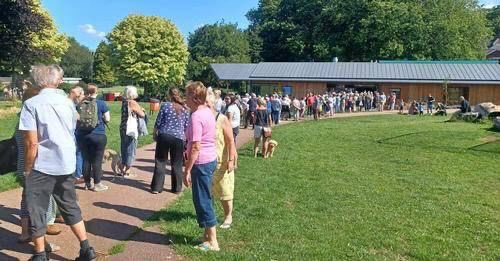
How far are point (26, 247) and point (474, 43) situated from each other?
6524 centimetres

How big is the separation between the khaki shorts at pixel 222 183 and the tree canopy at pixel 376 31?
52599 millimetres

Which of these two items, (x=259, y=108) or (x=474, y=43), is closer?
(x=259, y=108)

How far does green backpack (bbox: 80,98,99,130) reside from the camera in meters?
7.40

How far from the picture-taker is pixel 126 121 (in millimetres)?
8680

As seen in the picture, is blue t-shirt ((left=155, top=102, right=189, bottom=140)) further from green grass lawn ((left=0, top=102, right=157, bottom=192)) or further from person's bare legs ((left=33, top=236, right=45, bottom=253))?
person's bare legs ((left=33, top=236, right=45, bottom=253))

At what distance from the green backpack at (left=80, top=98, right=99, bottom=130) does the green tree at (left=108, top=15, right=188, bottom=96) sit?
167 ft

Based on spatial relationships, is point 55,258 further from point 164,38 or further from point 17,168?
point 164,38

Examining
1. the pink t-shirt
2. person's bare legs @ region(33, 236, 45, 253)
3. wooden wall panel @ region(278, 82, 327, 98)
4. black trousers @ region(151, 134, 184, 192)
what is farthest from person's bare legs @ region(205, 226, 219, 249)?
wooden wall panel @ region(278, 82, 327, 98)

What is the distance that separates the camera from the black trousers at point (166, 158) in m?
7.96

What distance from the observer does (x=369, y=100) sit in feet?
121

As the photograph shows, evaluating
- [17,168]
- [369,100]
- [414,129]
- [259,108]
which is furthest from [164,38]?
[17,168]

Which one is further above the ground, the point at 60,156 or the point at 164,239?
the point at 60,156

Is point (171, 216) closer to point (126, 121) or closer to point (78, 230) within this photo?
point (78, 230)

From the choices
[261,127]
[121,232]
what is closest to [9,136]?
[261,127]
